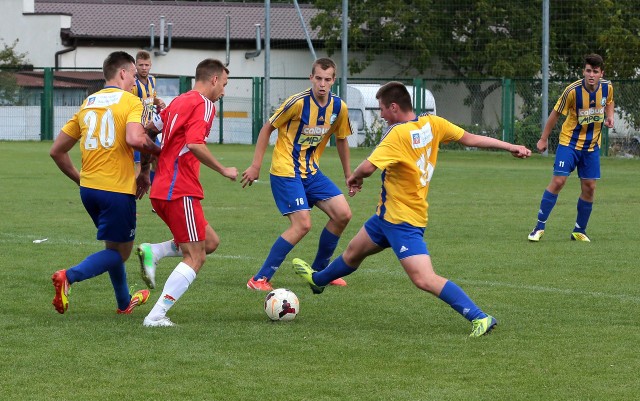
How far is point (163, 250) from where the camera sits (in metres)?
8.51

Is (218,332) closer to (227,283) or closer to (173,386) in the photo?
(173,386)

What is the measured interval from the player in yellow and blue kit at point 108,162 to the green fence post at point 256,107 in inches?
1022

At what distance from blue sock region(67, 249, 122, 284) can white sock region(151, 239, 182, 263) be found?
102cm

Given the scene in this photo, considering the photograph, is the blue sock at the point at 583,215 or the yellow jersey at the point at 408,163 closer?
the yellow jersey at the point at 408,163

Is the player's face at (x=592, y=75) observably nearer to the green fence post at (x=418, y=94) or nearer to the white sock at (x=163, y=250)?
the white sock at (x=163, y=250)

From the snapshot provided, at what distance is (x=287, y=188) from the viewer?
905 cm

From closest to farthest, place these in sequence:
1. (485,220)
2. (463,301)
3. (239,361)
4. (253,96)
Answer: (239,361) → (463,301) → (485,220) → (253,96)

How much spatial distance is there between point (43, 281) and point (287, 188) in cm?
214

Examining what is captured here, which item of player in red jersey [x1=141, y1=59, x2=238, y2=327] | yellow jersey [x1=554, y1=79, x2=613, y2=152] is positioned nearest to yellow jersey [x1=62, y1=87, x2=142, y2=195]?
player in red jersey [x1=141, y1=59, x2=238, y2=327]

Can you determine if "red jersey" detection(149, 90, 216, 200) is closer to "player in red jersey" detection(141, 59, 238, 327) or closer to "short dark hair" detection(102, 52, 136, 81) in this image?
"player in red jersey" detection(141, 59, 238, 327)

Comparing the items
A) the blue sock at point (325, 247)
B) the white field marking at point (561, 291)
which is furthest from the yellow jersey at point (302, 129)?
the white field marking at point (561, 291)

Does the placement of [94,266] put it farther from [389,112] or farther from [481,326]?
[481,326]

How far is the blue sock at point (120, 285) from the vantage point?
295 inches

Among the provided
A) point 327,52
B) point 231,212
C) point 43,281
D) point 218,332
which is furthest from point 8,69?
point 218,332
